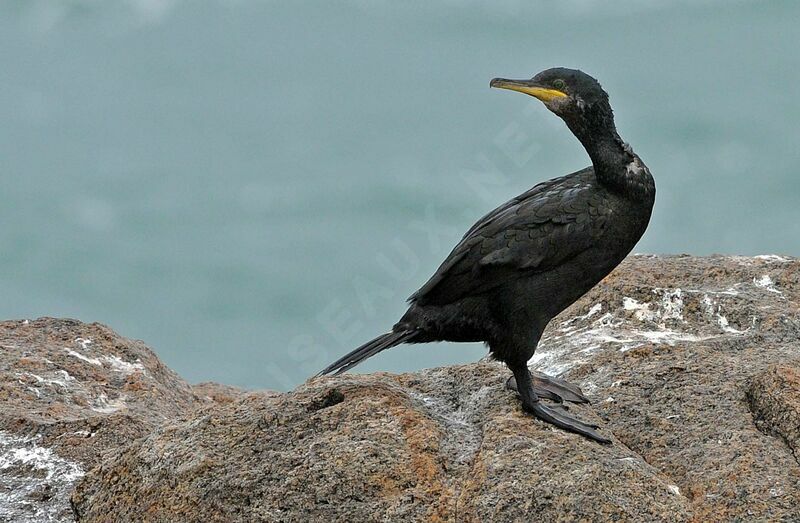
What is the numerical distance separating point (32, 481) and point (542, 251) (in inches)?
127

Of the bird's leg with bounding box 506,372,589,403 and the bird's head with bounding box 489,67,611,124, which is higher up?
the bird's head with bounding box 489,67,611,124

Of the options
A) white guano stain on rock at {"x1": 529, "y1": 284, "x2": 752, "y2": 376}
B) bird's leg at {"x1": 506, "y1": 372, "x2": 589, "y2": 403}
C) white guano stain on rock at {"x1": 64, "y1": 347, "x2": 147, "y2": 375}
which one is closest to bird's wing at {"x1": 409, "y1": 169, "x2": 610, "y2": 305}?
bird's leg at {"x1": 506, "y1": 372, "x2": 589, "y2": 403}

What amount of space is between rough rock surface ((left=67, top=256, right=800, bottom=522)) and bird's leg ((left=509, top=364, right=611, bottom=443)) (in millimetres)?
57

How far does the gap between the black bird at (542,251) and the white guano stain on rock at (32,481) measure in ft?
5.70

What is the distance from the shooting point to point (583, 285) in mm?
7391

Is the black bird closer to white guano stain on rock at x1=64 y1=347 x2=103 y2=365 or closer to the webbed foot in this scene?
the webbed foot

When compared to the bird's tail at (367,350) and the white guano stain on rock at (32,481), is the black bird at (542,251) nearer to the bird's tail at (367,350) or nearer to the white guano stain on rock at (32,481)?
the bird's tail at (367,350)

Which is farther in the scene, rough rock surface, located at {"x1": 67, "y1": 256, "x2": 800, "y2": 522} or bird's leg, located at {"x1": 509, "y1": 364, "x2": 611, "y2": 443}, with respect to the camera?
bird's leg, located at {"x1": 509, "y1": 364, "x2": 611, "y2": 443}

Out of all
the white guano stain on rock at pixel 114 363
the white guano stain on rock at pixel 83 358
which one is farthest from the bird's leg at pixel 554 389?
the white guano stain on rock at pixel 83 358

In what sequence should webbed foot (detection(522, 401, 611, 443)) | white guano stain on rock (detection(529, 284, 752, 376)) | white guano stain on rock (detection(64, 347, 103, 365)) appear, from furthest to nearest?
white guano stain on rock (detection(64, 347, 103, 365))
white guano stain on rock (detection(529, 284, 752, 376))
webbed foot (detection(522, 401, 611, 443))

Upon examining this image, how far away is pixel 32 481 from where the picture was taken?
7.65 m

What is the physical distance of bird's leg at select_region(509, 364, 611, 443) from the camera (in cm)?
700

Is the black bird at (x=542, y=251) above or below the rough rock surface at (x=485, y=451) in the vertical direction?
above

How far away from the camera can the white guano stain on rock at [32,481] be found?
746cm
